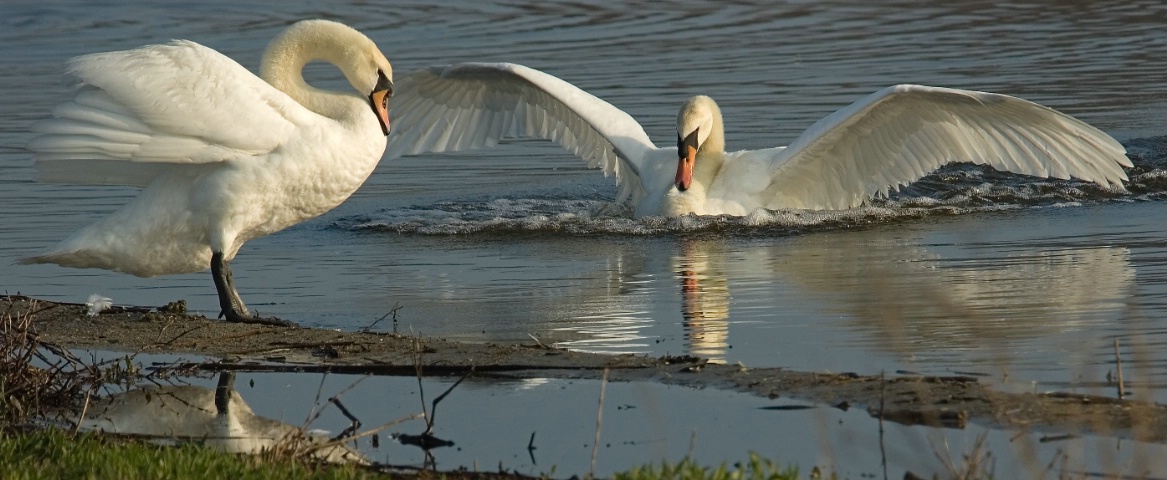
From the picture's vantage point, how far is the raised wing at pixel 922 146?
9.80 m

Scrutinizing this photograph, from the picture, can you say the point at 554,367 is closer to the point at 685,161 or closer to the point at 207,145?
the point at 207,145

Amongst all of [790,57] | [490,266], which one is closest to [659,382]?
[490,266]

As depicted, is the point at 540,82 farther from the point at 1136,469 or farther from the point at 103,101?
the point at 1136,469

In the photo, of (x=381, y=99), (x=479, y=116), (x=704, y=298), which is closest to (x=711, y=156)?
(x=479, y=116)

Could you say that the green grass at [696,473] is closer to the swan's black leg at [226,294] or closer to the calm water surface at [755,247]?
the calm water surface at [755,247]

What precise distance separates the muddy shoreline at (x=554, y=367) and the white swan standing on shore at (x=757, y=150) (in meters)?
3.96

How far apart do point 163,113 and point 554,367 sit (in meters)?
2.02

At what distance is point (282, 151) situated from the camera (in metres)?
6.95

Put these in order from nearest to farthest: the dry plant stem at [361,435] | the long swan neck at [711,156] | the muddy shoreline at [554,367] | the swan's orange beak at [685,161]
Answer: the dry plant stem at [361,435] < the muddy shoreline at [554,367] < the swan's orange beak at [685,161] < the long swan neck at [711,156]

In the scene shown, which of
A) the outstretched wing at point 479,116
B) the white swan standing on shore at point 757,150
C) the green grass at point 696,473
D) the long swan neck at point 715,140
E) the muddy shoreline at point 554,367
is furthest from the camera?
the outstretched wing at point 479,116

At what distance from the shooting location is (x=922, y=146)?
34.5 feet

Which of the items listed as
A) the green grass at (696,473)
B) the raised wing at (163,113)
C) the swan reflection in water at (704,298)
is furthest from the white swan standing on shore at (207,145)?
the green grass at (696,473)

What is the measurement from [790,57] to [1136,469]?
1540cm

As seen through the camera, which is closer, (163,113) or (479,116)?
(163,113)
